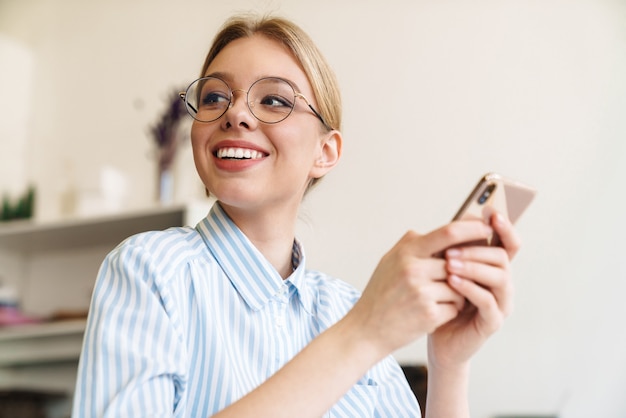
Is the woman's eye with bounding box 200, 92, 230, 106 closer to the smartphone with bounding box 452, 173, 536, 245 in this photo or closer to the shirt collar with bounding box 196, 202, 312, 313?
the shirt collar with bounding box 196, 202, 312, 313

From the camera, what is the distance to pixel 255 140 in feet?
3.63

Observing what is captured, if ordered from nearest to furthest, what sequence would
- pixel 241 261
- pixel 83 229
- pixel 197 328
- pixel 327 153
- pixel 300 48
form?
pixel 197 328, pixel 241 261, pixel 300 48, pixel 327 153, pixel 83 229

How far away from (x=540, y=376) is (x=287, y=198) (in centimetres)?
159

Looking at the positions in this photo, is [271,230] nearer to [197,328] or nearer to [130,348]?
[197,328]

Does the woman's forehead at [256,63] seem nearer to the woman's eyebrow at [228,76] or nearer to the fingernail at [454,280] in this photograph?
the woman's eyebrow at [228,76]

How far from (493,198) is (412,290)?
6.2 inches

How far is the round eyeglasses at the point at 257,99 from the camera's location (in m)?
1.13

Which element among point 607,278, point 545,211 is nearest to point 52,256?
point 545,211

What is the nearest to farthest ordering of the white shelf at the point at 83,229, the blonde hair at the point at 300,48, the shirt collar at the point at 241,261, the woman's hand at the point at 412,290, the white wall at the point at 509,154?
the woman's hand at the point at 412,290, the shirt collar at the point at 241,261, the blonde hair at the point at 300,48, the white wall at the point at 509,154, the white shelf at the point at 83,229

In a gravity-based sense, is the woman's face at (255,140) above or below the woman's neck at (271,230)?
above

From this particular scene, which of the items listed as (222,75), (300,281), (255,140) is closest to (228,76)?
(222,75)

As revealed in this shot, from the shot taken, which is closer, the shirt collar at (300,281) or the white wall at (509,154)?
the shirt collar at (300,281)

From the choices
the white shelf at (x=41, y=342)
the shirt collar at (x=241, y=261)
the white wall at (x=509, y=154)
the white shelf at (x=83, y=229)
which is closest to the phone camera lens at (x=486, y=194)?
the shirt collar at (x=241, y=261)

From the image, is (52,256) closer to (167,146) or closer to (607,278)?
(167,146)
